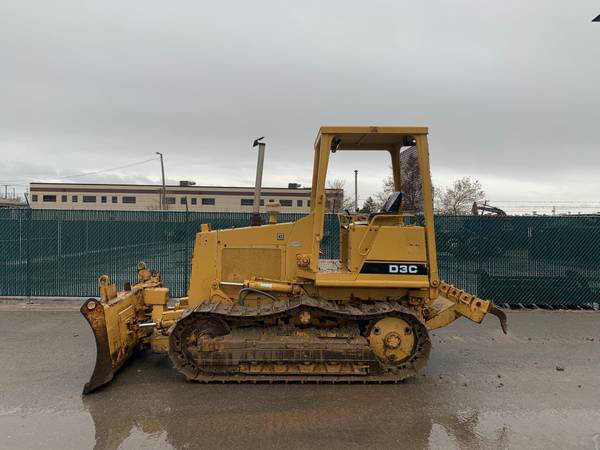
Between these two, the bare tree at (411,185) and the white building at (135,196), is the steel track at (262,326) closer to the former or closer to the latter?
the bare tree at (411,185)

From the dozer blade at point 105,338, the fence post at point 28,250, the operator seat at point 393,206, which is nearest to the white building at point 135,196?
the fence post at point 28,250

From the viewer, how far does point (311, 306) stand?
16.4 ft

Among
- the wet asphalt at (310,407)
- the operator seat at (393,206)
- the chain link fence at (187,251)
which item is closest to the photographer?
the wet asphalt at (310,407)

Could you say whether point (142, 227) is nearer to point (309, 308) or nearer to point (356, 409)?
point (309, 308)

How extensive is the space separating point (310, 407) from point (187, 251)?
5.98m

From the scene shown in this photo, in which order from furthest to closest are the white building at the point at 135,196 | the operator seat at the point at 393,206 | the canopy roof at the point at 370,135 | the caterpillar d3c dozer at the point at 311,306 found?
1. the white building at the point at 135,196
2. the operator seat at the point at 393,206
3. the canopy roof at the point at 370,135
4. the caterpillar d3c dozer at the point at 311,306

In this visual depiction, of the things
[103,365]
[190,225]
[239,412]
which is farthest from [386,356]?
[190,225]

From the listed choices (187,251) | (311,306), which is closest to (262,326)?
(311,306)

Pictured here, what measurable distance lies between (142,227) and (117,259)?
0.89 m

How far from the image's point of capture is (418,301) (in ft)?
17.7

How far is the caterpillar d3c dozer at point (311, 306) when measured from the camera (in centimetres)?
496

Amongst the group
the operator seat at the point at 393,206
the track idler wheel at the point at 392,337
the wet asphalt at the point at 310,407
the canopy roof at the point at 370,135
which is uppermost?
the canopy roof at the point at 370,135

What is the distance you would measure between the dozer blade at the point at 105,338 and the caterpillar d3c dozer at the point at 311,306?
0.01 m

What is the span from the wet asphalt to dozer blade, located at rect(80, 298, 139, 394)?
0.51 ft
